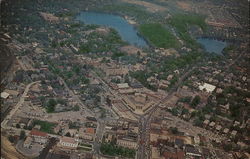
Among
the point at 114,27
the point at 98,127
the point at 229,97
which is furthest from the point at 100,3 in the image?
Answer: the point at 98,127

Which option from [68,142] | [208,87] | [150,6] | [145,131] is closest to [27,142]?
[68,142]

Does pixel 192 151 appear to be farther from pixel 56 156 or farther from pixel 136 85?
pixel 136 85

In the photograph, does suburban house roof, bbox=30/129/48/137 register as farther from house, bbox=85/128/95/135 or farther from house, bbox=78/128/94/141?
house, bbox=85/128/95/135

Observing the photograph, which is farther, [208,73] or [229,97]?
[208,73]

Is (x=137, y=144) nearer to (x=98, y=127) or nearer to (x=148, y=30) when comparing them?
(x=98, y=127)

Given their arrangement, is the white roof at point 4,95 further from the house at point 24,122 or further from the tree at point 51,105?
the tree at point 51,105

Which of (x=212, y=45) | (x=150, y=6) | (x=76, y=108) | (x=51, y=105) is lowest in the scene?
(x=212, y=45)
